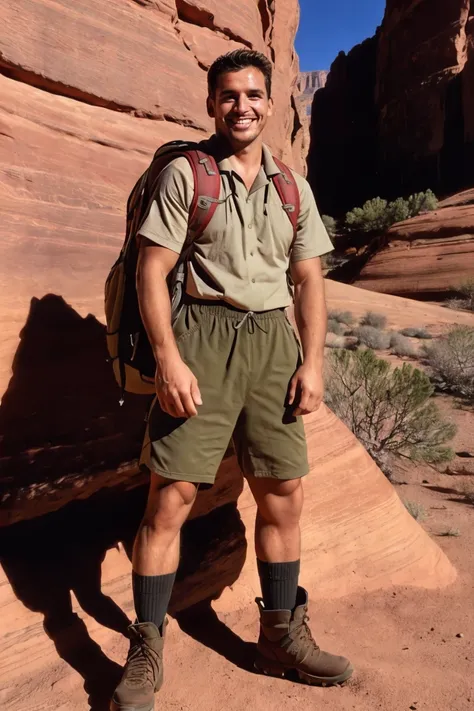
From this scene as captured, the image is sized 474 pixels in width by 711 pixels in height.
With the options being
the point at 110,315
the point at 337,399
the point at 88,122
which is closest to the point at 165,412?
the point at 110,315

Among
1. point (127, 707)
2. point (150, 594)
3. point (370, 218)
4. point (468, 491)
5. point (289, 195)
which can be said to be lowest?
point (468, 491)

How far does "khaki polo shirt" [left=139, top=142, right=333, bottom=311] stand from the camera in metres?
1.83

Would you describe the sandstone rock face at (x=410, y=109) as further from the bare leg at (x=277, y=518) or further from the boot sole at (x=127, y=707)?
the boot sole at (x=127, y=707)

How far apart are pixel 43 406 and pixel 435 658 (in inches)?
75.9

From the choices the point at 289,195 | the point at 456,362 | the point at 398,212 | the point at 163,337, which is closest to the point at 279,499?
the point at 163,337

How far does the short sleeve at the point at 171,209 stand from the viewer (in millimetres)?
1819

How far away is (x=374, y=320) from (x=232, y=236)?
11162 mm

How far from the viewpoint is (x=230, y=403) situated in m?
1.98

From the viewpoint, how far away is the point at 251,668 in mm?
2297

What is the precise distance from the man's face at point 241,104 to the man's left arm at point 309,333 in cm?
48

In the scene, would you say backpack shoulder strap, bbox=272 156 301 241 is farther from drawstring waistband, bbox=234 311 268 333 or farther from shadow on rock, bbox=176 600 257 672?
shadow on rock, bbox=176 600 257 672

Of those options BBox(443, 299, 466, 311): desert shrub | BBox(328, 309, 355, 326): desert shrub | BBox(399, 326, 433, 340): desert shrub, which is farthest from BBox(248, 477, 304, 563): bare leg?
BBox(443, 299, 466, 311): desert shrub

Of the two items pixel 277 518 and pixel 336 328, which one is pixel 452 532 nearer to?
pixel 277 518

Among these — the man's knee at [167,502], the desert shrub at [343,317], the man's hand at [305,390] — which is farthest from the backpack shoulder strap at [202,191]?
the desert shrub at [343,317]
